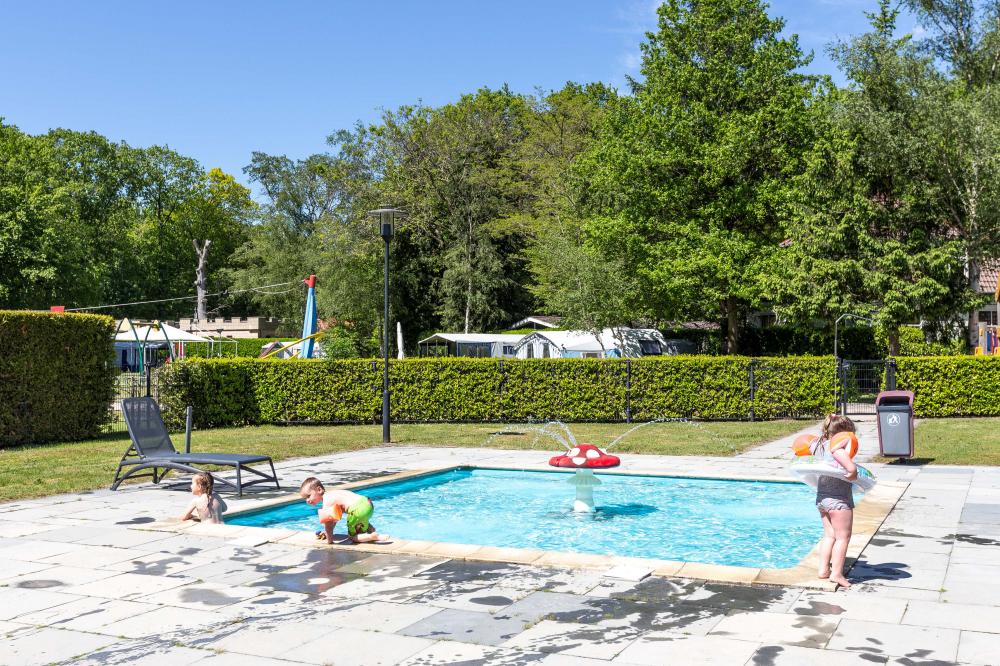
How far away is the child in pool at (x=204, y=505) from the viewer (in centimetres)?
942

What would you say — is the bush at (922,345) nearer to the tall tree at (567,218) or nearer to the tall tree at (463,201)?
the tall tree at (567,218)

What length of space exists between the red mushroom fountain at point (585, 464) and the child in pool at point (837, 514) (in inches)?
162

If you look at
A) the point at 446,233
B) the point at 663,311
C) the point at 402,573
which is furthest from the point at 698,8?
the point at 402,573

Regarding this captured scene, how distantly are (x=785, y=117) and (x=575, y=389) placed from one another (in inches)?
609

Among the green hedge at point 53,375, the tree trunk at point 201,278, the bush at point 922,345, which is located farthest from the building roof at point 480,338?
the tree trunk at point 201,278

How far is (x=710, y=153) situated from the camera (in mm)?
32219

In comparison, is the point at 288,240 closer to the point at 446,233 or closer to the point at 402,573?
the point at 446,233

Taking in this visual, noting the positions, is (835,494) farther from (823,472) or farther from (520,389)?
(520,389)

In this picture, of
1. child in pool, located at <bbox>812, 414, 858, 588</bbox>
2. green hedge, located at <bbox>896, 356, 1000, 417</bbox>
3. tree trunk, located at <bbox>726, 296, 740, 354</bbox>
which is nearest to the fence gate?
green hedge, located at <bbox>896, 356, 1000, 417</bbox>

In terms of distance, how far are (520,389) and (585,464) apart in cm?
1223

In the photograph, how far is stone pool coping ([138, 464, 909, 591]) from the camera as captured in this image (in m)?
6.99

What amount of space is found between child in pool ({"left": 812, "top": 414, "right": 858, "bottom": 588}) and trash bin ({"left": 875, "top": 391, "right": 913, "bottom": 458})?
861 centimetres

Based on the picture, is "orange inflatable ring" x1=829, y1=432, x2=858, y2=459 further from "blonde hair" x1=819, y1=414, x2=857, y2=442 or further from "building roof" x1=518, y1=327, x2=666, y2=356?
"building roof" x1=518, y1=327, x2=666, y2=356

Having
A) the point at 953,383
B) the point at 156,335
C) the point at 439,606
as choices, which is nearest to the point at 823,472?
the point at 439,606
